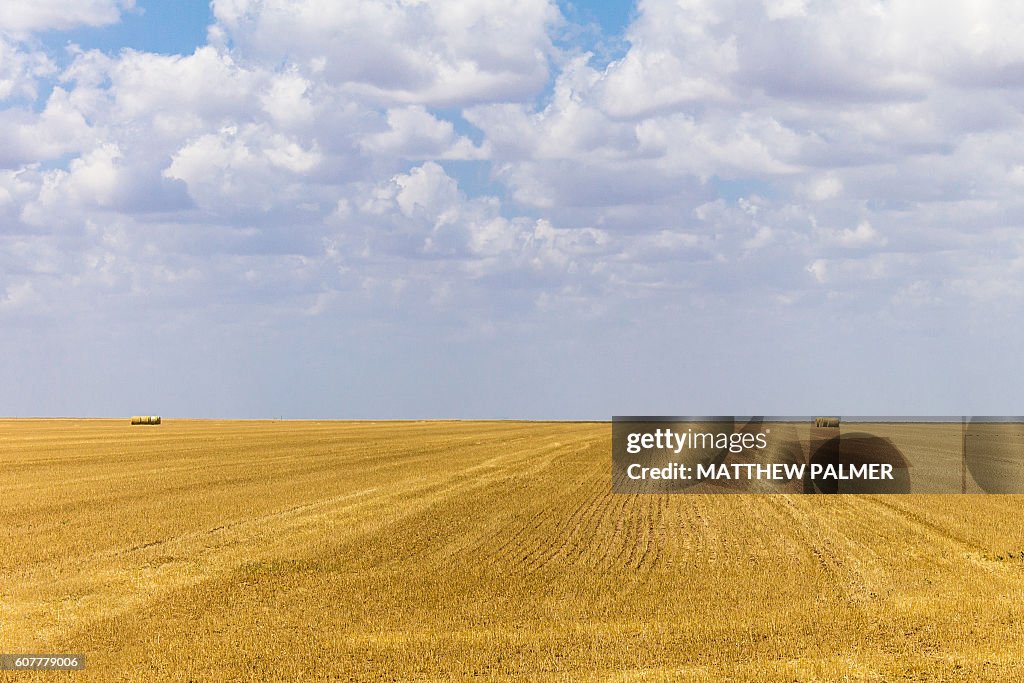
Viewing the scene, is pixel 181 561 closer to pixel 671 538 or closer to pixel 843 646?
pixel 671 538

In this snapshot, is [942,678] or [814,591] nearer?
[942,678]

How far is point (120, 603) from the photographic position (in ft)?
58.9

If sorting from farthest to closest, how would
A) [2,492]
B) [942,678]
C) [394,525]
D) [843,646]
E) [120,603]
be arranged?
[2,492] < [394,525] < [120,603] < [843,646] < [942,678]

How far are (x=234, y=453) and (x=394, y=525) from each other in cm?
3033

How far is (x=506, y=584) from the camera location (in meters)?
19.3

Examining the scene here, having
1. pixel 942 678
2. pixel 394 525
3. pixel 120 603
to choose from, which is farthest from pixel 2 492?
pixel 942 678

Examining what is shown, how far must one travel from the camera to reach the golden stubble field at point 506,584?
47.7ft

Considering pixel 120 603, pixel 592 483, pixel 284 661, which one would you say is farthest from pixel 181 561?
pixel 592 483

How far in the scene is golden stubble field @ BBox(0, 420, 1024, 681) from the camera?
1454 centimetres

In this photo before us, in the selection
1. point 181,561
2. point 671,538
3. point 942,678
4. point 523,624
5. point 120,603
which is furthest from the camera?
point 671,538

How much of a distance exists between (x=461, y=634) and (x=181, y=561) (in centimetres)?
831
